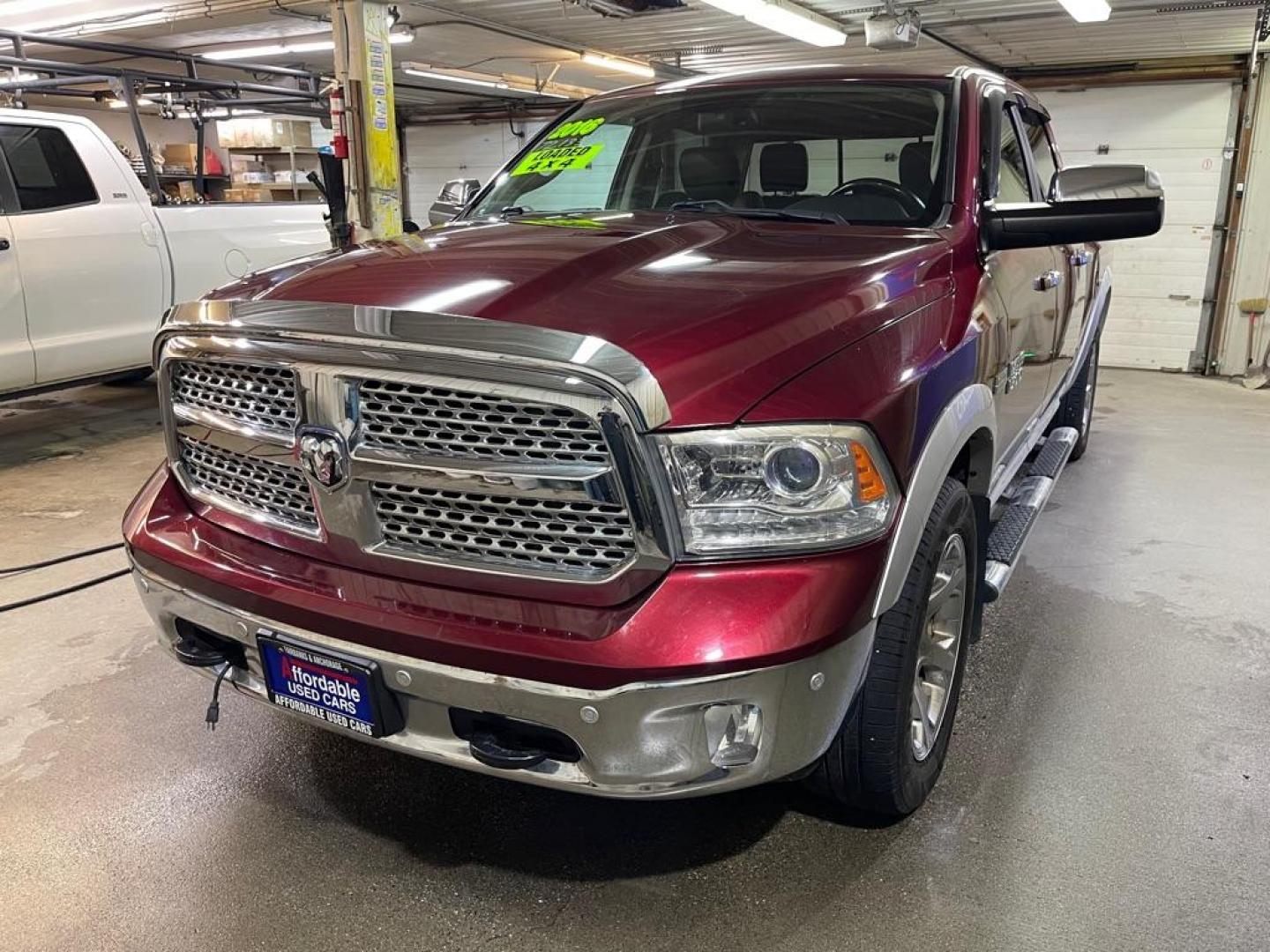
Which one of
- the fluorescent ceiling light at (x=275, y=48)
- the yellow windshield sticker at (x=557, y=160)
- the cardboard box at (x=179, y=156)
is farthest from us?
the cardboard box at (x=179, y=156)

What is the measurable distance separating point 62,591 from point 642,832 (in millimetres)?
2545

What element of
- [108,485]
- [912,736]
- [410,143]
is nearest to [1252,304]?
[912,736]

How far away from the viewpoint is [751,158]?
2881 millimetres

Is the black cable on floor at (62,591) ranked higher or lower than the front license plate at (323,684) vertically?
lower

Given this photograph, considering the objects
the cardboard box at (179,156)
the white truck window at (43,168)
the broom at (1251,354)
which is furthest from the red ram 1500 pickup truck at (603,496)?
the cardboard box at (179,156)

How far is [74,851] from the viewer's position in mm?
2230

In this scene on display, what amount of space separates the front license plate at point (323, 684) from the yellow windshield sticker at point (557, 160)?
1873 mm

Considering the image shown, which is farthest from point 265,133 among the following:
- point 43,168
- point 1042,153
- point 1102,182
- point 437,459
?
point 437,459

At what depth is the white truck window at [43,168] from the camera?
5.21 m

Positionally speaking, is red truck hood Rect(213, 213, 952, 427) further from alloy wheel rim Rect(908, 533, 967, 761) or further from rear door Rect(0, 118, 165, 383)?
rear door Rect(0, 118, 165, 383)

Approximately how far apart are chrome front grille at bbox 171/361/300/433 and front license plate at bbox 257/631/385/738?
418mm

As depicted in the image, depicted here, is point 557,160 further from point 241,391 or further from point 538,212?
point 241,391

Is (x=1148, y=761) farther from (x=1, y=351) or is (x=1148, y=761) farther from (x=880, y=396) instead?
(x=1, y=351)

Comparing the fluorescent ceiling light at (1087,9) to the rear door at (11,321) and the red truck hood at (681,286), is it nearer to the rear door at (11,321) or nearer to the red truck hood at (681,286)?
the red truck hood at (681,286)
